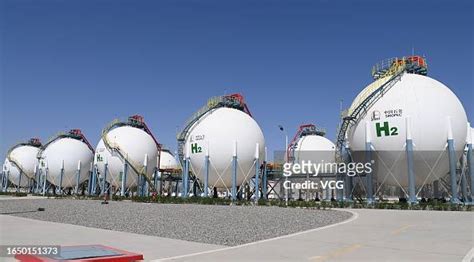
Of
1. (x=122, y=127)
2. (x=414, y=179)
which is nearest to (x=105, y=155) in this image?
(x=122, y=127)

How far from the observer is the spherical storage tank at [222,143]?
43375mm

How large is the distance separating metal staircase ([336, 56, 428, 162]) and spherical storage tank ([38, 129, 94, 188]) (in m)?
46.9

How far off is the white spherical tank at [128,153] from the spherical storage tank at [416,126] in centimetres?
3404

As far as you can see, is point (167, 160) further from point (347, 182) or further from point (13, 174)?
point (347, 182)

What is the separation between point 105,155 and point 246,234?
50771 millimetres

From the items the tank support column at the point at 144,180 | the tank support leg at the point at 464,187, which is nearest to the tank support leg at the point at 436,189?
the tank support leg at the point at 464,187

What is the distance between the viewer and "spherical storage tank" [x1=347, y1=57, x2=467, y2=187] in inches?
1303

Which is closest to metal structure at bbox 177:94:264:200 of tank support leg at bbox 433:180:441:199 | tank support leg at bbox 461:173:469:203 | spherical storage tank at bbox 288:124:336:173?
spherical storage tank at bbox 288:124:336:173

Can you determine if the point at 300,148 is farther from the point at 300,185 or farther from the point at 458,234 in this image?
the point at 458,234

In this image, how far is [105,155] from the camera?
5941cm

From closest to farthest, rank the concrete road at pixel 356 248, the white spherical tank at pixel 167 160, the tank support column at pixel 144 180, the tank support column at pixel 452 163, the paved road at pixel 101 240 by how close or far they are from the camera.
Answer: the concrete road at pixel 356 248
the paved road at pixel 101 240
the tank support column at pixel 452 163
the tank support column at pixel 144 180
the white spherical tank at pixel 167 160

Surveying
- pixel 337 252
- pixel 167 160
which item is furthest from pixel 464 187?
pixel 167 160

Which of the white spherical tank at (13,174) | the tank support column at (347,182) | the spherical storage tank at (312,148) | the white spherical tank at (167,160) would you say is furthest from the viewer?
the white spherical tank at (13,174)

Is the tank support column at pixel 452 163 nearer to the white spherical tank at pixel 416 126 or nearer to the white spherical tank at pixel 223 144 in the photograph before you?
the white spherical tank at pixel 416 126
